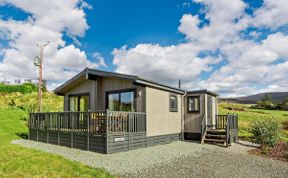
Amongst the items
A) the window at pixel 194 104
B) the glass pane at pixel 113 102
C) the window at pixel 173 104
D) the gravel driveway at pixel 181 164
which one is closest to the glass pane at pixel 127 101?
the glass pane at pixel 113 102

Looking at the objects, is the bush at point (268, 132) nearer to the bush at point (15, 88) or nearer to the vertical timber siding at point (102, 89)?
the vertical timber siding at point (102, 89)

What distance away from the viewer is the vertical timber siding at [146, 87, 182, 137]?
11088 mm

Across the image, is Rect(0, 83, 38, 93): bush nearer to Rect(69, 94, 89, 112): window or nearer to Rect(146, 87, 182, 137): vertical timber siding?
Rect(69, 94, 89, 112): window

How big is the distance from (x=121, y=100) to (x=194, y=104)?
15.7ft

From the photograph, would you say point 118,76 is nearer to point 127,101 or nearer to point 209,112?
point 127,101

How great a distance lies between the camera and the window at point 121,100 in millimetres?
11464

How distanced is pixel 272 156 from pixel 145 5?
11763mm

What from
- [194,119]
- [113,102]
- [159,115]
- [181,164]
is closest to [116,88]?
→ [113,102]

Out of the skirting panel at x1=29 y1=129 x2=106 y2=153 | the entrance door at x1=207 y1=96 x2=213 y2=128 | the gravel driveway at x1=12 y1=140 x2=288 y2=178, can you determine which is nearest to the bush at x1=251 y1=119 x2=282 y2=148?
the gravel driveway at x1=12 y1=140 x2=288 y2=178

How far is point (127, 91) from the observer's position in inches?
458

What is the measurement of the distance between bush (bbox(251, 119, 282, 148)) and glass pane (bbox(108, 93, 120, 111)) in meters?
7.33

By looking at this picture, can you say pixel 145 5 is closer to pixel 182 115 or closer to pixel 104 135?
pixel 182 115

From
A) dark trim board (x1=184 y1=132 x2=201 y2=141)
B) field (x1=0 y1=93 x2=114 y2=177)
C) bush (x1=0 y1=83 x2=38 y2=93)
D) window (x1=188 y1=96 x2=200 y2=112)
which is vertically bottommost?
dark trim board (x1=184 y1=132 x2=201 y2=141)

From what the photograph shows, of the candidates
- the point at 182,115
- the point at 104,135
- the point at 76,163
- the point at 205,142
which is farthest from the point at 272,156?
the point at 76,163
